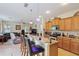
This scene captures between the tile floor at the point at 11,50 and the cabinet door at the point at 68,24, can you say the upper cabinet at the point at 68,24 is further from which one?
the tile floor at the point at 11,50

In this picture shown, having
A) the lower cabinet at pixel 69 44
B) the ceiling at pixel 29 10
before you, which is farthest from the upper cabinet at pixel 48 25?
the lower cabinet at pixel 69 44

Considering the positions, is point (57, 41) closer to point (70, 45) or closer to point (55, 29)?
point (55, 29)

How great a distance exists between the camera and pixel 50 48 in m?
3.21

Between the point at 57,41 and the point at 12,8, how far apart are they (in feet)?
5.12

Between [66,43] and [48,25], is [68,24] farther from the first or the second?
[48,25]

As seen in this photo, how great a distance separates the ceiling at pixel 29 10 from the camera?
2.99 metres

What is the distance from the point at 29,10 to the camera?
123 inches

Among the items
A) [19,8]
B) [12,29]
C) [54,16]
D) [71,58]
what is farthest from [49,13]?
[71,58]

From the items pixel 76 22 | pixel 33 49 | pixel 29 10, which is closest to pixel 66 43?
pixel 76 22

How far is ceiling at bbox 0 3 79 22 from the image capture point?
299 cm

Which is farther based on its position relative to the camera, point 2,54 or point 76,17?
point 76,17

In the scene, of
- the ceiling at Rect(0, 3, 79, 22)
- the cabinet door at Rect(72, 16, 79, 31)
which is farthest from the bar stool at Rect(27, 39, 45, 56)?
the cabinet door at Rect(72, 16, 79, 31)

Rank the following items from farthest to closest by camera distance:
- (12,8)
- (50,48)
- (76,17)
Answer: (76,17), (50,48), (12,8)

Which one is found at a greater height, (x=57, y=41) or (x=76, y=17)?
(x=76, y=17)
